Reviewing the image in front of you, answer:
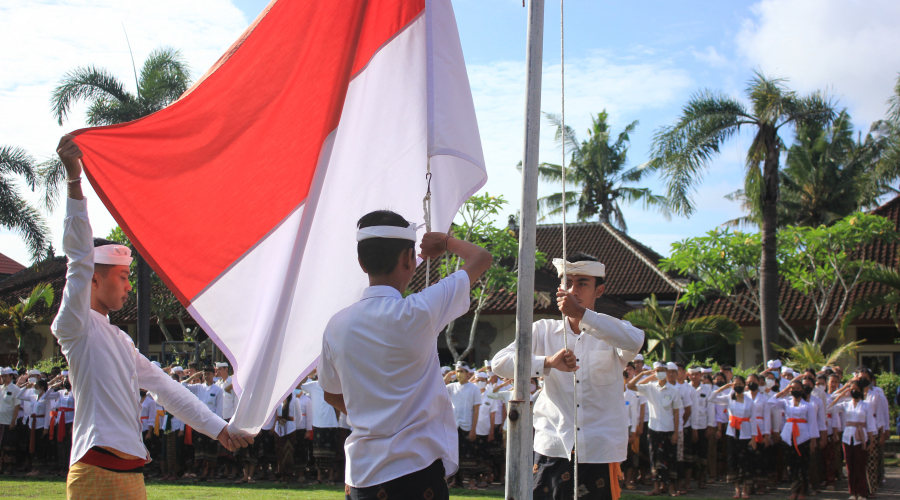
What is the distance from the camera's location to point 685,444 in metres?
12.7

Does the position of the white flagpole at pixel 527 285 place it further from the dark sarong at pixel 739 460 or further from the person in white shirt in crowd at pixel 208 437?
the person in white shirt in crowd at pixel 208 437

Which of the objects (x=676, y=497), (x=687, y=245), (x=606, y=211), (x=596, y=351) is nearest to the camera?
(x=596, y=351)

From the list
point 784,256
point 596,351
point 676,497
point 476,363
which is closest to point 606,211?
point 476,363

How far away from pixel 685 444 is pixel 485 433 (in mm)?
3600

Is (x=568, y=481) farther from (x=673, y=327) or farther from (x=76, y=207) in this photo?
(x=673, y=327)

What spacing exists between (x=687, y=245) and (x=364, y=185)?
18.6 metres

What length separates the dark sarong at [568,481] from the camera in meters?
4.27

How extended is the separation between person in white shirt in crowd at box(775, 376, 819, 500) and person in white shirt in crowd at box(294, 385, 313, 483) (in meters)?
8.48

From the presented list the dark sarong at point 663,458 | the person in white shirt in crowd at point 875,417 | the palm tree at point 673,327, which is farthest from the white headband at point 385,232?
the palm tree at point 673,327

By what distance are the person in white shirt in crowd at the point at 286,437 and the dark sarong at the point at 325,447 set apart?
1.44 ft

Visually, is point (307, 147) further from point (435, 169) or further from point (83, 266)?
point (83, 266)

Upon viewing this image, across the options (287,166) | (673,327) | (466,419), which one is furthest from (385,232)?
(673,327)

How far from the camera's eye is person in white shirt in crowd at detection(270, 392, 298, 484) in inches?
549

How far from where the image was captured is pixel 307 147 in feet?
12.0
